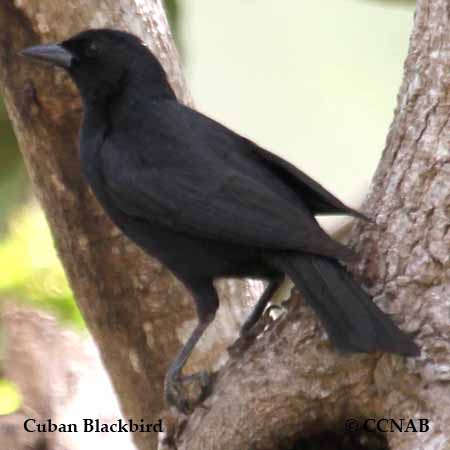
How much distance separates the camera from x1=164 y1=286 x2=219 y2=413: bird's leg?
4.36m

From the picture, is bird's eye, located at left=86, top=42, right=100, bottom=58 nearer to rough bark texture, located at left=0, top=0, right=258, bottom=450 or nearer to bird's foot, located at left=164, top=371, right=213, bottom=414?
rough bark texture, located at left=0, top=0, right=258, bottom=450

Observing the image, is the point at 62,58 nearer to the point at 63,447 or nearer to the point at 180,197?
the point at 180,197

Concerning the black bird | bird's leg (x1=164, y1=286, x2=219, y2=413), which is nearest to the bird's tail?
the black bird

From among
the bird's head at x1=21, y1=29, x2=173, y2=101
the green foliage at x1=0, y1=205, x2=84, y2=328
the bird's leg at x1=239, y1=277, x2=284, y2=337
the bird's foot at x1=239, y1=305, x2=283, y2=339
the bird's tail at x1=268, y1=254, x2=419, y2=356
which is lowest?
the bird's tail at x1=268, y1=254, x2=419, y2=356

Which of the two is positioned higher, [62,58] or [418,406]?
[62,58]

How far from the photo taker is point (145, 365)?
5.07 meters

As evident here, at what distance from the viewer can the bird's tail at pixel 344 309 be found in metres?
3.75

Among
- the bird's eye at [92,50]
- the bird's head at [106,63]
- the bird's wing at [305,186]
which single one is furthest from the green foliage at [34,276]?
the bird's wing at [305,186]

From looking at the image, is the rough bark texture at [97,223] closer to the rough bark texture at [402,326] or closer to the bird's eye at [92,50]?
the bird's eye at [92,50]

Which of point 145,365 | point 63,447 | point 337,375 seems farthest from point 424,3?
point 63,447

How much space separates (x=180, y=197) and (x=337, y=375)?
0.78 m

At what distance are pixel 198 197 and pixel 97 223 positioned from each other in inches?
36.7

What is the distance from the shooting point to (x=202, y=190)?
4.18 meters

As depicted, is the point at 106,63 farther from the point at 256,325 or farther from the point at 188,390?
the point at 188,390
